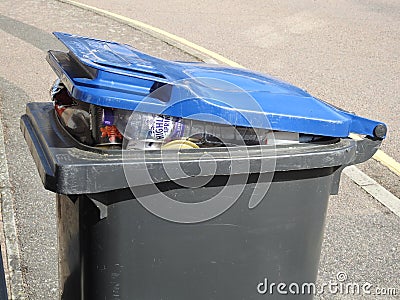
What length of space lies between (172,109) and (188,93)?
0.08 meters

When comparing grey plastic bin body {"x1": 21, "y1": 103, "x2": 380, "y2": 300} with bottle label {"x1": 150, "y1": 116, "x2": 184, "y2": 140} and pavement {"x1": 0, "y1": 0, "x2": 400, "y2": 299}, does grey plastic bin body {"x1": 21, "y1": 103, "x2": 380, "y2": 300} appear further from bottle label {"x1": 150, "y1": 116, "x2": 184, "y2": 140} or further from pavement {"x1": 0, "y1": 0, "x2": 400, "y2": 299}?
pavement {"x1": 0, "y1": 0, "x2": 400, "y2": 299}

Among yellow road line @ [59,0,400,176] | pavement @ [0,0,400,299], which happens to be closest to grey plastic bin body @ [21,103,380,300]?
pavement @ [0,0,400,299]

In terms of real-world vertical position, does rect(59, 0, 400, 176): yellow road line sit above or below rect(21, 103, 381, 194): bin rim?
below

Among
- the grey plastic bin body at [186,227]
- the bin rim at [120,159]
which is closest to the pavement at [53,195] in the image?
the grey plastic bin body at [186,227]

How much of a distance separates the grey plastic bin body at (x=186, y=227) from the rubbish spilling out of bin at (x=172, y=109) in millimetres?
65

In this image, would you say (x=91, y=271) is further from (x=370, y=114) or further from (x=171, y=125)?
(x=370, y=114)

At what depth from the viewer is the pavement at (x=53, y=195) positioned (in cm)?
379

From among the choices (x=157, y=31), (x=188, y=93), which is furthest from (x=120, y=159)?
(x=157, y=31)

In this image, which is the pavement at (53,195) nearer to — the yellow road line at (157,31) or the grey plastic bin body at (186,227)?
the yellow road line at (157,31)

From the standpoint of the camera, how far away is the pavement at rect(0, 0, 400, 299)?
3.79 m

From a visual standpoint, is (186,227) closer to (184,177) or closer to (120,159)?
(184,177)

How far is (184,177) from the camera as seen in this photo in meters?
2.21

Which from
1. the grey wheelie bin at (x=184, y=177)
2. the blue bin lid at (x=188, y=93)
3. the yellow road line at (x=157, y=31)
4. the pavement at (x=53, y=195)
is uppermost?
the blue bin lid at (x=188, y=93)

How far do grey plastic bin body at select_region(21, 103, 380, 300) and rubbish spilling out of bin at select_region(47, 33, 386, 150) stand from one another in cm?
7
